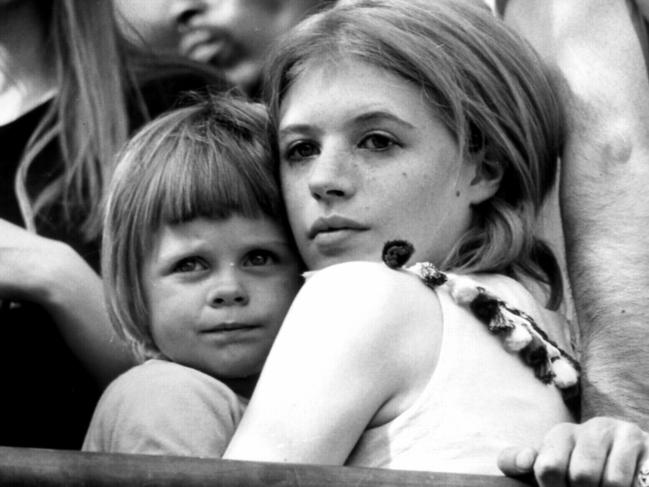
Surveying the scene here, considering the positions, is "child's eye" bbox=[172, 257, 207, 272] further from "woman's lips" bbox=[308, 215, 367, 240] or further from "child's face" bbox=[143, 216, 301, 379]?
"woman's lips" bbox=[308, 215, 367, 240]

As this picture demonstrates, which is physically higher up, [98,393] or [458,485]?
[458,485]

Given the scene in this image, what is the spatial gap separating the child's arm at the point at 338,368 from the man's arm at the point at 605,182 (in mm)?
333

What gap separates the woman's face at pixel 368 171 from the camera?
2.21m

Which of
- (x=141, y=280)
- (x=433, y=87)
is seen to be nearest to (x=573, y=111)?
(x=433, y=87)

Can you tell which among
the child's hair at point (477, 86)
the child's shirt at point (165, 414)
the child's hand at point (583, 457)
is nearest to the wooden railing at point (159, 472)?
the child's hand at point (583, 457)

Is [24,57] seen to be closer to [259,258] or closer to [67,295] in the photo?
[67,295]

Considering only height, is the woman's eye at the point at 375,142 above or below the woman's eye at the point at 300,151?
above

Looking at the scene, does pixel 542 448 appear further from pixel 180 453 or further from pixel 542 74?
pixel 542 74

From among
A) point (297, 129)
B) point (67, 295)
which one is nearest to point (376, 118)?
point (297, 129)

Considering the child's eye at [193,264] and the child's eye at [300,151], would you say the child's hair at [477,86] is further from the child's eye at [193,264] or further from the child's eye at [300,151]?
the child's eye at [193,264]

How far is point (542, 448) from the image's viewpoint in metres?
1.84

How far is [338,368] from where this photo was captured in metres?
1.93

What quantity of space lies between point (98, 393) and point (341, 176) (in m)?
0.59

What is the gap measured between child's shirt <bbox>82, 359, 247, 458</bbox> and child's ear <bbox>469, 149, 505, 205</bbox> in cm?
41
